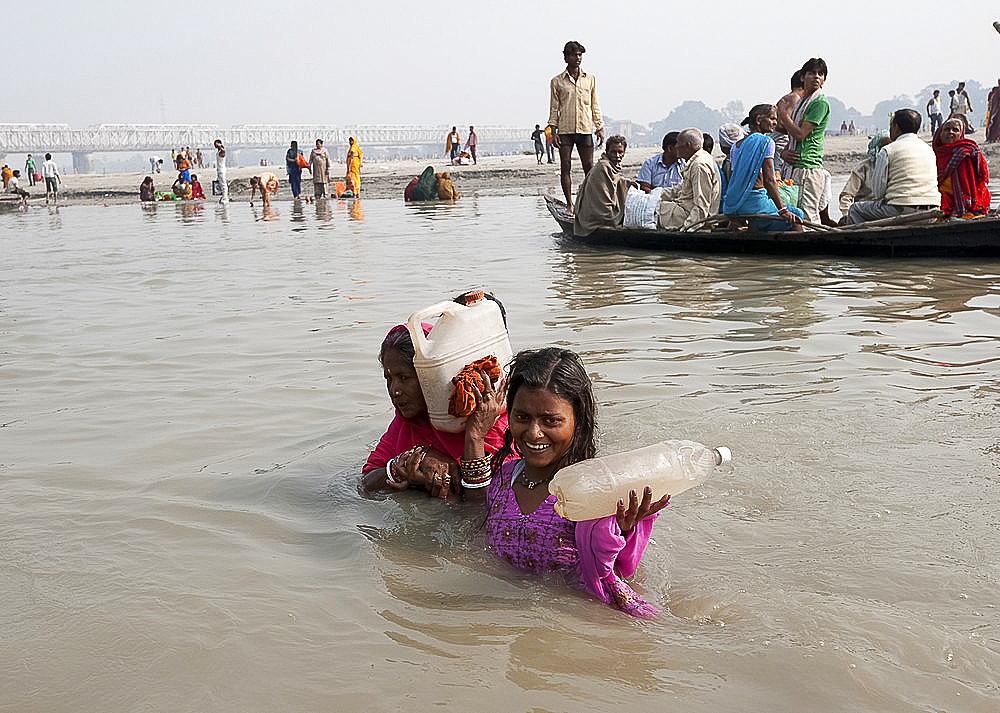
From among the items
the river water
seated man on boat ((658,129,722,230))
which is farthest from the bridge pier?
the river water

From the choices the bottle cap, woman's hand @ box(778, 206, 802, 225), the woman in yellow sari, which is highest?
the woman in yellow sari

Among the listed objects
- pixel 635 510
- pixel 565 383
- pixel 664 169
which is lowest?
pixel 635 510

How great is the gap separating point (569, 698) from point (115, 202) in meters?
30.3

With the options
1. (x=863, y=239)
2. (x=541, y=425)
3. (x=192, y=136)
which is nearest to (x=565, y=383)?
(x=541, y=425)

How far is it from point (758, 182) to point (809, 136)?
0.67 meters

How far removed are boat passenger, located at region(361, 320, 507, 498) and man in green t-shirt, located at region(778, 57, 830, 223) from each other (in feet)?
21.9

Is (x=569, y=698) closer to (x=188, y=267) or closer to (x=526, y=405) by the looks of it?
(x=526, y=405)

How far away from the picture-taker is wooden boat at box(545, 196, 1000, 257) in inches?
326

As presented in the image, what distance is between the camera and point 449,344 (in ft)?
10.6

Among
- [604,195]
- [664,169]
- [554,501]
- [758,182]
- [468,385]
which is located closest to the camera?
[554,501]

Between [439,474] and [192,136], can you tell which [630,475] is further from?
[192,136]

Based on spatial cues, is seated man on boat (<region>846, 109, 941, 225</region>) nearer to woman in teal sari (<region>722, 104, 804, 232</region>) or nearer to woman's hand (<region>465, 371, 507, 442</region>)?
woman in teal sari (<region>722, 104, 804, 232</region>)

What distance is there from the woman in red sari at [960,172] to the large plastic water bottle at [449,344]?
680 cm

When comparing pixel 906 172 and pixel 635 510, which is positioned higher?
pixel 906 172
